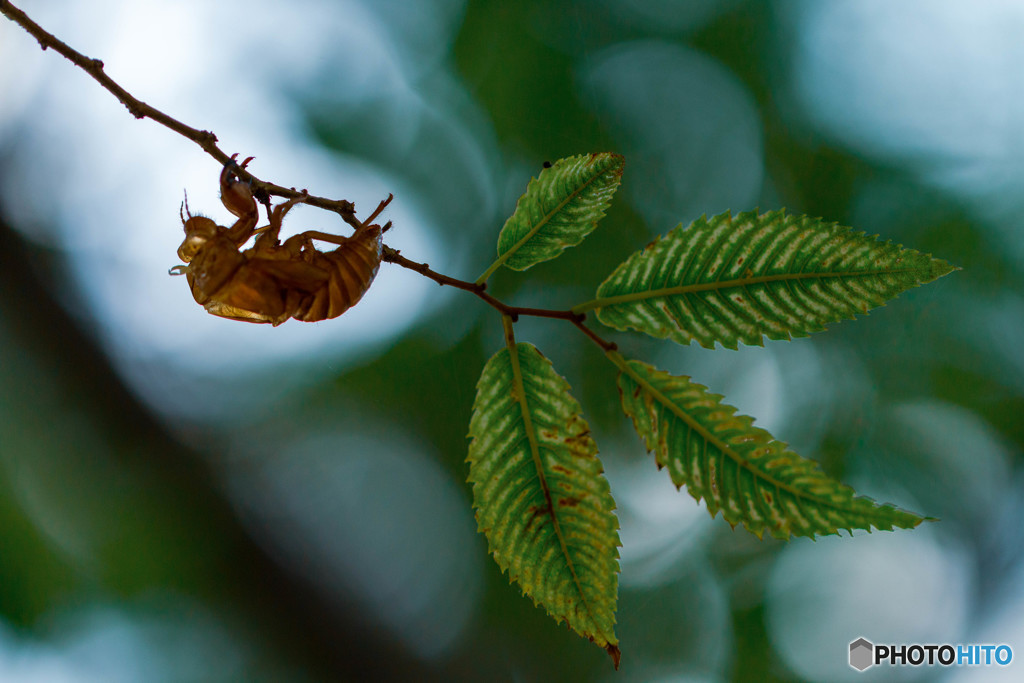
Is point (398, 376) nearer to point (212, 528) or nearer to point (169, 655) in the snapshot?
point (212, 528)

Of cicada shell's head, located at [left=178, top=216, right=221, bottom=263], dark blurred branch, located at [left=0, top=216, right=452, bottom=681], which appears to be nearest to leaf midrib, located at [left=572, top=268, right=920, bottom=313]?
cicada shell's head, located at [left=178, top=216, right=221, bottom=263]

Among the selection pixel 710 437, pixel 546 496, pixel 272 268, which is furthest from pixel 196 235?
pixel 710 437

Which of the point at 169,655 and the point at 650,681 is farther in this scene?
the point at 650,681

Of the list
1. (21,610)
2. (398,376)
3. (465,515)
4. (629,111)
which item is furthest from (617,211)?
(21,610)

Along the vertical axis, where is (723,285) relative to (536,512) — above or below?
above

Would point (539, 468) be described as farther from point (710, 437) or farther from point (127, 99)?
point (127, 99)

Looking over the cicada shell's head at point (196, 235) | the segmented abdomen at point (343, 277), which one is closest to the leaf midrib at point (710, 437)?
the segmented abdomen at point (343, 277)
